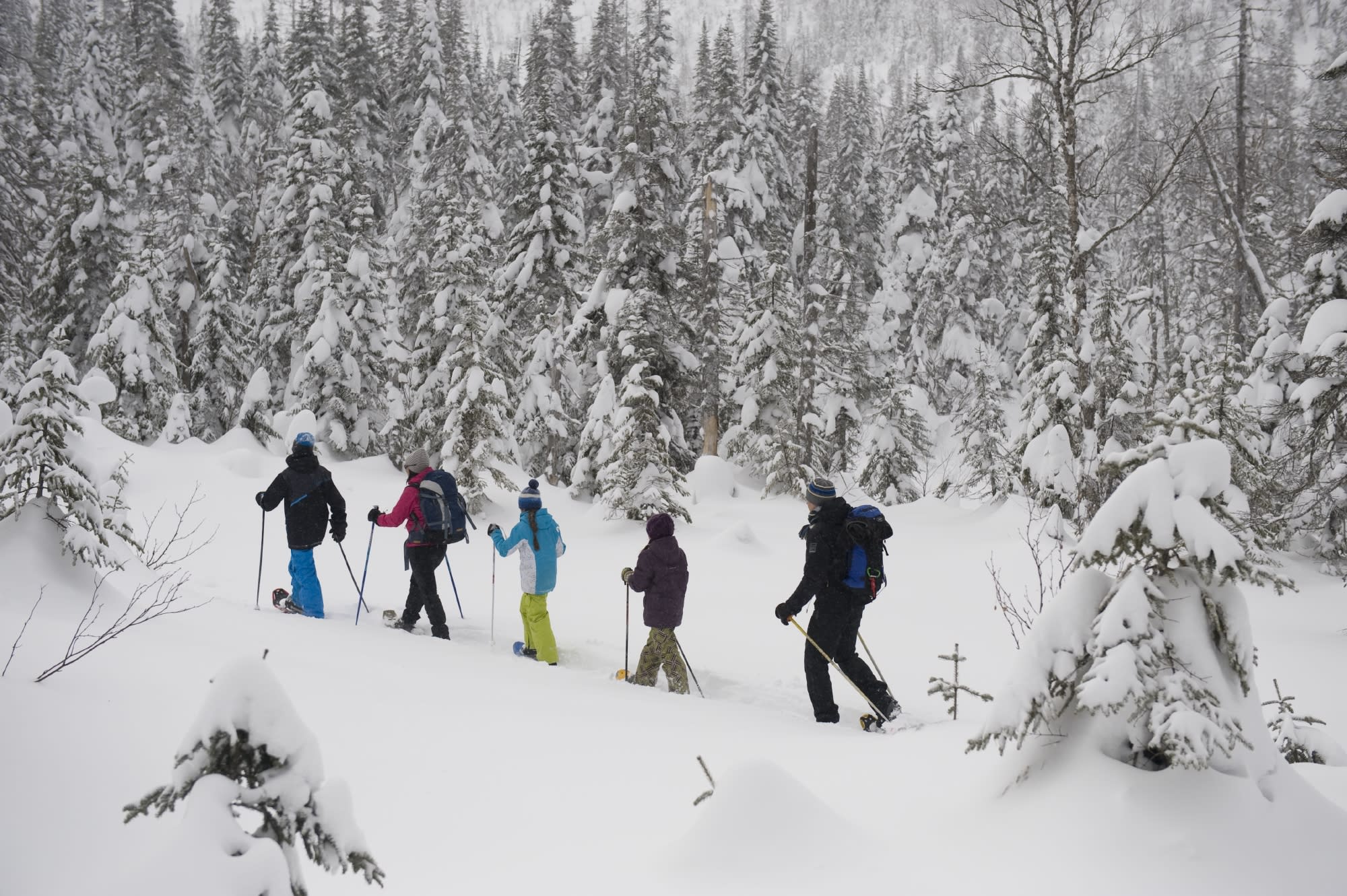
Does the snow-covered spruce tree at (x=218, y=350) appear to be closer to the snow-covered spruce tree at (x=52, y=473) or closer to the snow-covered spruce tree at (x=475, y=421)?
the snow-covered spruce tree at (x=475, y=421)

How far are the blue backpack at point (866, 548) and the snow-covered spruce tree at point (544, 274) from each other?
16.3m

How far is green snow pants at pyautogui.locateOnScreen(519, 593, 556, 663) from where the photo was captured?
834 centimetres

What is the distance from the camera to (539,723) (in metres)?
5.31

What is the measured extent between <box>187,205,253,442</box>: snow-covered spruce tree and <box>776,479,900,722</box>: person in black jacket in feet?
77.0

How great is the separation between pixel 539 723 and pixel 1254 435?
44.6ft

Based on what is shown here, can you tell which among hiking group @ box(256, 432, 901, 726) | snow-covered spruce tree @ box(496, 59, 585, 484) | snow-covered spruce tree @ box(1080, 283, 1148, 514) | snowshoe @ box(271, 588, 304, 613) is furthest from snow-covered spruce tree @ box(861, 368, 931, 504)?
snowshoe @ box(271, 588, 304, 613)

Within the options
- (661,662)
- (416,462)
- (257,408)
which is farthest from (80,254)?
(661,662)

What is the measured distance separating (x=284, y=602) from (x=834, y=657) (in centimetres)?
646

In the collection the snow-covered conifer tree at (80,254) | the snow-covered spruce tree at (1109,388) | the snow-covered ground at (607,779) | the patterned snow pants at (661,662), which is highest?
the snow-covered conifer tree at (80,254)

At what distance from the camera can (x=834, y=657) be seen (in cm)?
675

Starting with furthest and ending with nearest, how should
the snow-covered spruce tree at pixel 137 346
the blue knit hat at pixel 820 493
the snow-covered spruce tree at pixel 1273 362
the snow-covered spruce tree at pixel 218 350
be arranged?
the snow-covered spruce tree at pixel 218 350 < the snow-covered spruce tree at pixel 137 346 < the snow-covered spruce tree at pixel 1273 362 < the blue knit hat at pixel 820 493

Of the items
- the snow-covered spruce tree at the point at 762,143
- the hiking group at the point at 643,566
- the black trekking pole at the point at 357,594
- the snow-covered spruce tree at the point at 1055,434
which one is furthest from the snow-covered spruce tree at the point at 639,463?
the snow-covered spruce tree at the point at 762,143

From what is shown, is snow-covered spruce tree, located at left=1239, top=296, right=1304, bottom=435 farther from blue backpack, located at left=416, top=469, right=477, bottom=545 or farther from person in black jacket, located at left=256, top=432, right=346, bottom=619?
person in black jacket, located at left=256, top=432, right=346, bottom=619

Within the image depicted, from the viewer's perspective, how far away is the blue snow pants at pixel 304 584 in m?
8.97
